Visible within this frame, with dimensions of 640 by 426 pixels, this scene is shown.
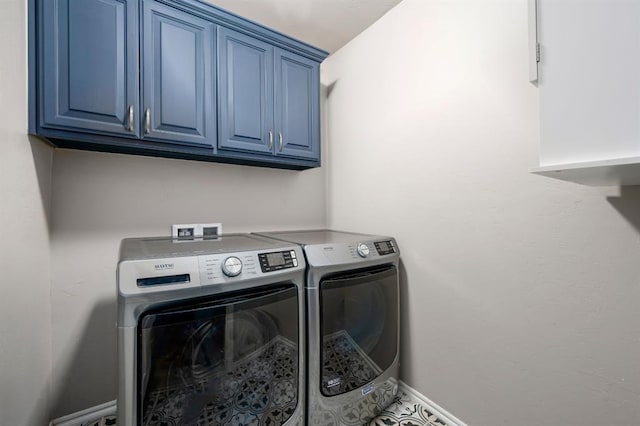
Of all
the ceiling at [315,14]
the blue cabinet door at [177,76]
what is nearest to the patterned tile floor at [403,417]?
the blue cabinet door at [177,76]

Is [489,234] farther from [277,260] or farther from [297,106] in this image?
[297,106]

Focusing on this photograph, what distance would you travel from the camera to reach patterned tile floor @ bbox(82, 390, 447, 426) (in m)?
1.33

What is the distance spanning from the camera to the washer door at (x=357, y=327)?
→ 1.21m

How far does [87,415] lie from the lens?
134 cm

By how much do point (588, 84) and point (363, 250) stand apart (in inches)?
37.3

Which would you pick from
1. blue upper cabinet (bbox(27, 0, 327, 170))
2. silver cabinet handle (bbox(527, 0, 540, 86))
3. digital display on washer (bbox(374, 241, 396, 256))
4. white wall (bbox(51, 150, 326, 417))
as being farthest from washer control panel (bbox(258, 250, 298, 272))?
silver cabinet handle (bbox(527, 0, 540, 86))

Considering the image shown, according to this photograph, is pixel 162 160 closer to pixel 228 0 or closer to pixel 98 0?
pixel 98 0

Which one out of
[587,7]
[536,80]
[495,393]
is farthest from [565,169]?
[495,393]

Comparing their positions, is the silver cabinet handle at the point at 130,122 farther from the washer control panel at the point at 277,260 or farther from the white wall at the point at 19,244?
the washer control panel at the point at 277,260

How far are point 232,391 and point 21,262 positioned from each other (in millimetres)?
854

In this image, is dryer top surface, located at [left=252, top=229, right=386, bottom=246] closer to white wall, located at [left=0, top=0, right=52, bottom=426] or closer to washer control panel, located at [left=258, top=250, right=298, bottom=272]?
washer control panel, located at [left=258, top=250, right=298, bottom=272]

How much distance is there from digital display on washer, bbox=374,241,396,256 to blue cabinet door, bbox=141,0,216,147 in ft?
3.36

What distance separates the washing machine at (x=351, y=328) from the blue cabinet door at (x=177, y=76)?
30.5 inches

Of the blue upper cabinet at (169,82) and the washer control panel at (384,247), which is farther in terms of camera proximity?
the washer control panel at (384,247)
